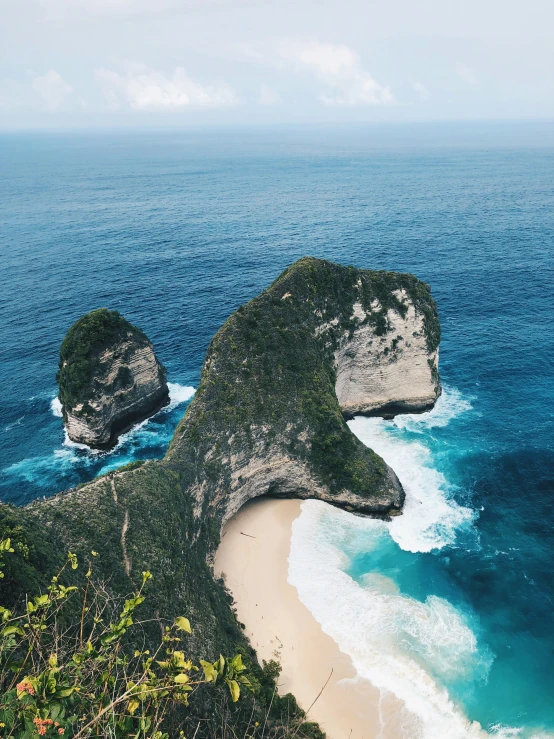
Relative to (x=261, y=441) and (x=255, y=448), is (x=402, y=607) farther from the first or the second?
(x=261, y=441)

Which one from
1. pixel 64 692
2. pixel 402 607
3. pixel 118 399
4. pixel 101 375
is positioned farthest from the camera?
pixel 118 399

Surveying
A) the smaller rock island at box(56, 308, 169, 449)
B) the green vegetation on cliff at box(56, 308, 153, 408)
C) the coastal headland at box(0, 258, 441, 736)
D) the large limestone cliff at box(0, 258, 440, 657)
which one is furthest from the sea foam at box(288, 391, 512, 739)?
the green vegetation on cliff at box(56, 308, 153, 408)

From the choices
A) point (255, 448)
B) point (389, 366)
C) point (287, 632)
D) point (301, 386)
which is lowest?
point (287, 632)

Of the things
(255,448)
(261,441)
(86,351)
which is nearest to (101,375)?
(86,351)

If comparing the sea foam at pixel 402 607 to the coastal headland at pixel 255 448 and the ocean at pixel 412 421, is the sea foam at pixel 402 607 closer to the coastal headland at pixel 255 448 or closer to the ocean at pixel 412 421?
the ocean at pixel 412 421

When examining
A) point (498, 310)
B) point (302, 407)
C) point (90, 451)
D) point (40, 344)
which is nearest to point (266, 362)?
point (302, 407)

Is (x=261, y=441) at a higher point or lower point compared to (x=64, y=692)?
lower

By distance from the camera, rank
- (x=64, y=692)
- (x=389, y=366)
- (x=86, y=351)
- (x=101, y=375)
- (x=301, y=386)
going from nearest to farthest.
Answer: (x=64, y=692) → (x=301, y=386) → (x=86, y=351) → (x=101, y=375) → (x=389, y=366)

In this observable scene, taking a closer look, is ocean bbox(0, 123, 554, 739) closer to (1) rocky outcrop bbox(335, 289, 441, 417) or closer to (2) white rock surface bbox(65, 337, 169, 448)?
(2) white rock surface bbox(65, 337, 169, 448)
